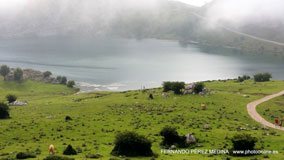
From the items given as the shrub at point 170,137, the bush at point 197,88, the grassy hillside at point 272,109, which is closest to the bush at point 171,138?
the shrub at point 170,137

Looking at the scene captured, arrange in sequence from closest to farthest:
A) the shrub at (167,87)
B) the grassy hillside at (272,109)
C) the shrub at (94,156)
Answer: the shrub at (94,156), the grassy hillside at (272,109), the shrub at (167,87)

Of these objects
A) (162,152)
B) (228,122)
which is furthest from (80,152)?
(228,122)

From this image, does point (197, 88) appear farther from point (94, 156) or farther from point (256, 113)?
point (94, 156)

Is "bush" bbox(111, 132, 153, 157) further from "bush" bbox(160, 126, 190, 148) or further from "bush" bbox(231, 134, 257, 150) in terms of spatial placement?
"bush" bbox(231, 134, 257, 150)

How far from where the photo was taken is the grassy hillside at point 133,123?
55.5m

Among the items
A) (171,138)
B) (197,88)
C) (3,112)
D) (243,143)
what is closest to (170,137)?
(171,138)

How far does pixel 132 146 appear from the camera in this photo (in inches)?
1917

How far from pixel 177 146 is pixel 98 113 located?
36.7 m

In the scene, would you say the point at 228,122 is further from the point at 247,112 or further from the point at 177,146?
the point at 177,146

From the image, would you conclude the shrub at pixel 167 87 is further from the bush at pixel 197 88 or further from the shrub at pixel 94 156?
the shrub at pixel 94 156

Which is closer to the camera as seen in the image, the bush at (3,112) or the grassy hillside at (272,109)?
the grassy hillside at (272,109)

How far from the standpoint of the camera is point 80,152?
5088 cm

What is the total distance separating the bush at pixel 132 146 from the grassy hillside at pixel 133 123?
1.78 metres

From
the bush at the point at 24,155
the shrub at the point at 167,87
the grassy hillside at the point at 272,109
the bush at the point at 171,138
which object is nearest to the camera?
the bush at the point at 24,155
